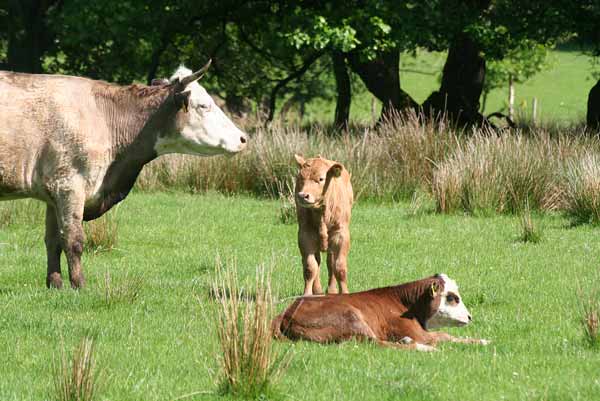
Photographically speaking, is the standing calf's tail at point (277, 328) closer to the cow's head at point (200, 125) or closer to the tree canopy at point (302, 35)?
the cow's head at point (200, 125)

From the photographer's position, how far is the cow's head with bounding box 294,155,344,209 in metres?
9.20

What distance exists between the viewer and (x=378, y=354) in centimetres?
719

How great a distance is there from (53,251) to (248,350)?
15.6 feet

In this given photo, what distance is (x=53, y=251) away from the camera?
10.3 meters

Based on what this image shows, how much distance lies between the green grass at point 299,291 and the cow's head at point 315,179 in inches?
31.6

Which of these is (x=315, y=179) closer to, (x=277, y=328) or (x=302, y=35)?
(x=277, y=328)

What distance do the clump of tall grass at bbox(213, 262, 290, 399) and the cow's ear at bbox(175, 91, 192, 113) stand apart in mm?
4435

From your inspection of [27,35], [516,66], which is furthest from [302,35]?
[516,66]

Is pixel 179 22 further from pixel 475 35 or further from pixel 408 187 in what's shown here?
pixel 408 187

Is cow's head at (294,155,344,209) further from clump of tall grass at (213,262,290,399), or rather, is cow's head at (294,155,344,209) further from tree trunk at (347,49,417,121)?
tree trunk at (347,49,417,121)

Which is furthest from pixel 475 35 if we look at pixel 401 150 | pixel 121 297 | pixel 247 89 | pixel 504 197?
pixel 121 297

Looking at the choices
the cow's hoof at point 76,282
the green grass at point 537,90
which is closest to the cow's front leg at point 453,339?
the cow's hoof at point 76,282

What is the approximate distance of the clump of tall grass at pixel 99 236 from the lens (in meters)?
12.5

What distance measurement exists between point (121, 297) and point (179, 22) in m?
17.1
